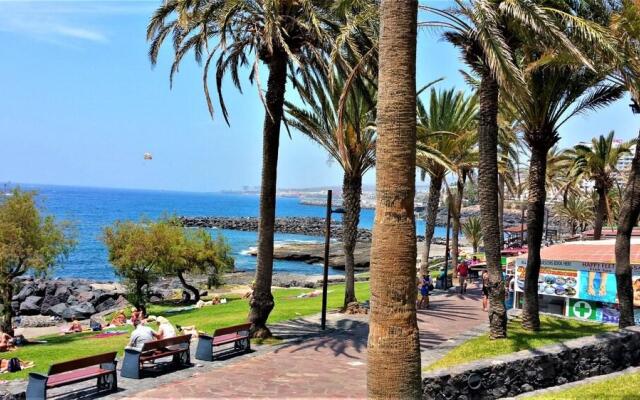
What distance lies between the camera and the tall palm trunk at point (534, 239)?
13.4 metres

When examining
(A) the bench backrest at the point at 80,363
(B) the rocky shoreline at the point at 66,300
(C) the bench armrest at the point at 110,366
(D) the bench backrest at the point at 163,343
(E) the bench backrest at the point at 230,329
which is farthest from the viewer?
(B) the rocky shoreline at the point at 66,300

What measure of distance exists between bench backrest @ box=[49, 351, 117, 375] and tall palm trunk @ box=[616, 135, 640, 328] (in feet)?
33.4

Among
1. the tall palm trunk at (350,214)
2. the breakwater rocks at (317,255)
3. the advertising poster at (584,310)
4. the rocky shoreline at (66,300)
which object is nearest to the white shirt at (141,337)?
the tall palm trunk at (350,214)

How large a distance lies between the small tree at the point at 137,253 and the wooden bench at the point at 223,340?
12100 millimetres

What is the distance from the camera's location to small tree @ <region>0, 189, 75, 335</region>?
1898cm

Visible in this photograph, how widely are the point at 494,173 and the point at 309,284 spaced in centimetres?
2804

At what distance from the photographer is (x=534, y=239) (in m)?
13.4

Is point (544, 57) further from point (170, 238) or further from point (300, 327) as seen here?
point (170, 238)

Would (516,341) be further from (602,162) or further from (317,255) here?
(317,255)

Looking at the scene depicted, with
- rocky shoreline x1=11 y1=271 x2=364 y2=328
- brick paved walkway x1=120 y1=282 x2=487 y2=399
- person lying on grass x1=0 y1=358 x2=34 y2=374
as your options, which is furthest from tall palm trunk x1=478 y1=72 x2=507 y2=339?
rocky shoreline x1=11 y1=271 x2=364 y2=328

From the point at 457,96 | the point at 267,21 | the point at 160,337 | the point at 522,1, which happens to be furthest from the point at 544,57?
the point at 457,96

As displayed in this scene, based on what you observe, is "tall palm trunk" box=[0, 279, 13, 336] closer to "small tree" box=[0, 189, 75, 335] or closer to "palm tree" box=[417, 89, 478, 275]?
"small tree" box=[0, 189, 75, 335]

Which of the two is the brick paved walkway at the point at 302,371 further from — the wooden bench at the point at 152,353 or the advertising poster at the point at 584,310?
the advertising poster at the point at 584,310

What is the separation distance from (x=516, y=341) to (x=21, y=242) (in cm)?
1582
